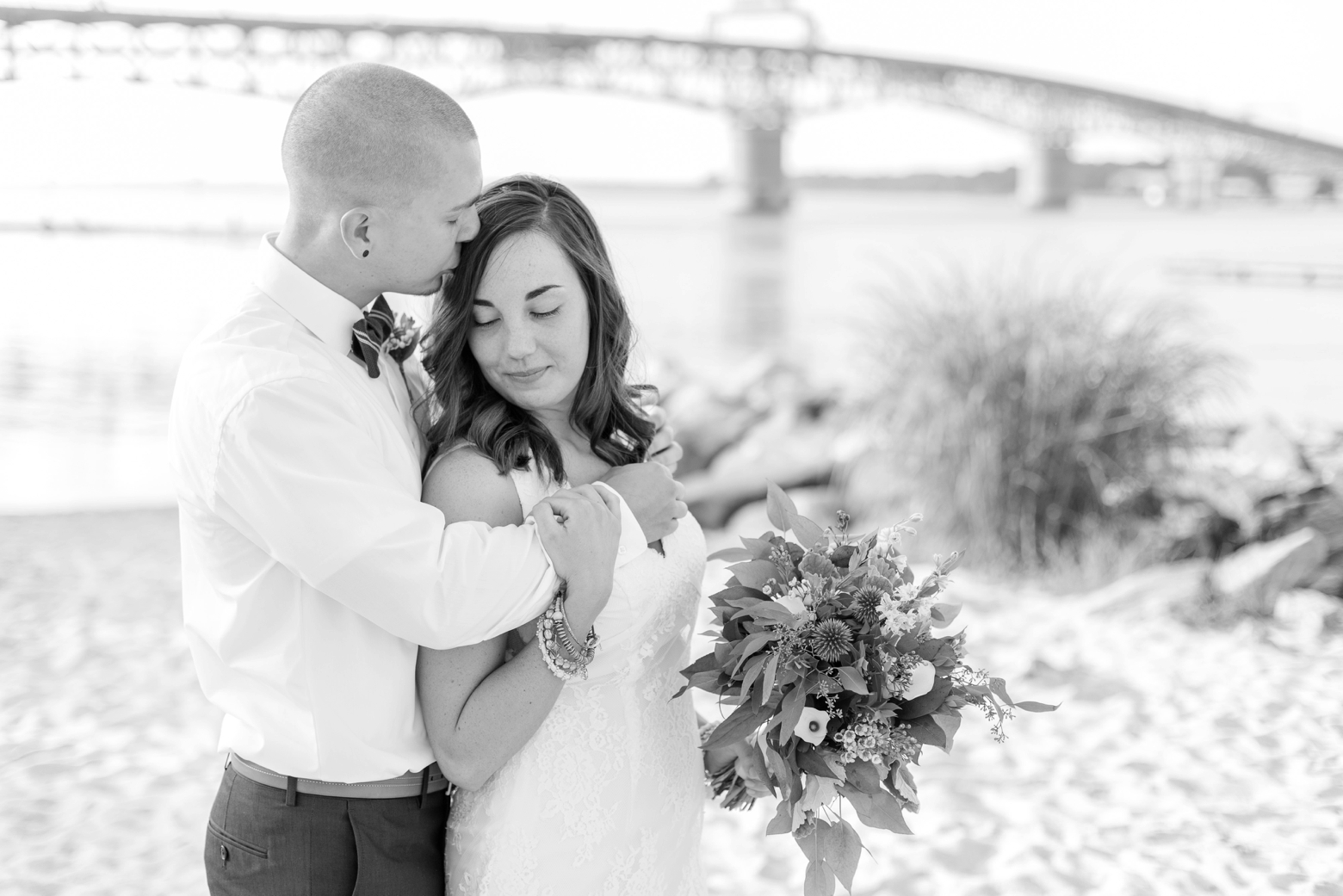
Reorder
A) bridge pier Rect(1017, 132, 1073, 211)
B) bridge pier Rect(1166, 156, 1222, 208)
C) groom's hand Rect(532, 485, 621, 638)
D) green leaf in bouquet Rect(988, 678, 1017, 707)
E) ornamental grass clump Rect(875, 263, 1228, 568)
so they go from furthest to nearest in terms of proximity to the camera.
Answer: bridge pier Rect(1017, 132, 1073, 211)
bridge pier Rect(1166, 156, 1222, 208)
ornamental grass clump Rect(875, 263, 1228, 568)
green leaf in bouquet Rect(988, 678, 1017, 707)
groom's hand Rect(532, 485, 621, 638)

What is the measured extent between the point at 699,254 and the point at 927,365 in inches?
1176

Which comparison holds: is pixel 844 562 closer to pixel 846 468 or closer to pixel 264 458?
pixel 264 458

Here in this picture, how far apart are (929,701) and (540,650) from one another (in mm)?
609

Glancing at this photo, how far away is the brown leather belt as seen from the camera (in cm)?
168

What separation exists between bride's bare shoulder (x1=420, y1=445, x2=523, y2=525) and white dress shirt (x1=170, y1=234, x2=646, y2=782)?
37mm

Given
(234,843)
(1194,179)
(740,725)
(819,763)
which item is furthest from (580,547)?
(1194,179)

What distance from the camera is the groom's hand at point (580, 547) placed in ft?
5.34

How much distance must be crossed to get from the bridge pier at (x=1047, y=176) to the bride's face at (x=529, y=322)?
57.6 m

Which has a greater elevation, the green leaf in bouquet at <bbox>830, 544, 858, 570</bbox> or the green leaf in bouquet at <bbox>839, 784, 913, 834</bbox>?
the green leaf in bouquet at <bbox>830, 544, 858, 570</bbox>

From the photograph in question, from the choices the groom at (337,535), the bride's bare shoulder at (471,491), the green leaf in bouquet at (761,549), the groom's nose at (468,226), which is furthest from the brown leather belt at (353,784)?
the groom's nose at (468,226)

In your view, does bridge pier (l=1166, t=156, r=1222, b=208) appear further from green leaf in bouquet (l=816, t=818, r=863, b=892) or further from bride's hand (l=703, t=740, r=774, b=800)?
green leaf in bouquet (l=816, t=818, r=863, b=892)

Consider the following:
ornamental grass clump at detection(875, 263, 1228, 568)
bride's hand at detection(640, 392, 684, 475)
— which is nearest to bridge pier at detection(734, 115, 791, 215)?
ornamental grass clump at detection(875, 263, 1228, 568)

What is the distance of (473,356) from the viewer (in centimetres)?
191

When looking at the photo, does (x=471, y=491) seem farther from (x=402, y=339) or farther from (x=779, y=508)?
(x=779, y=508)
